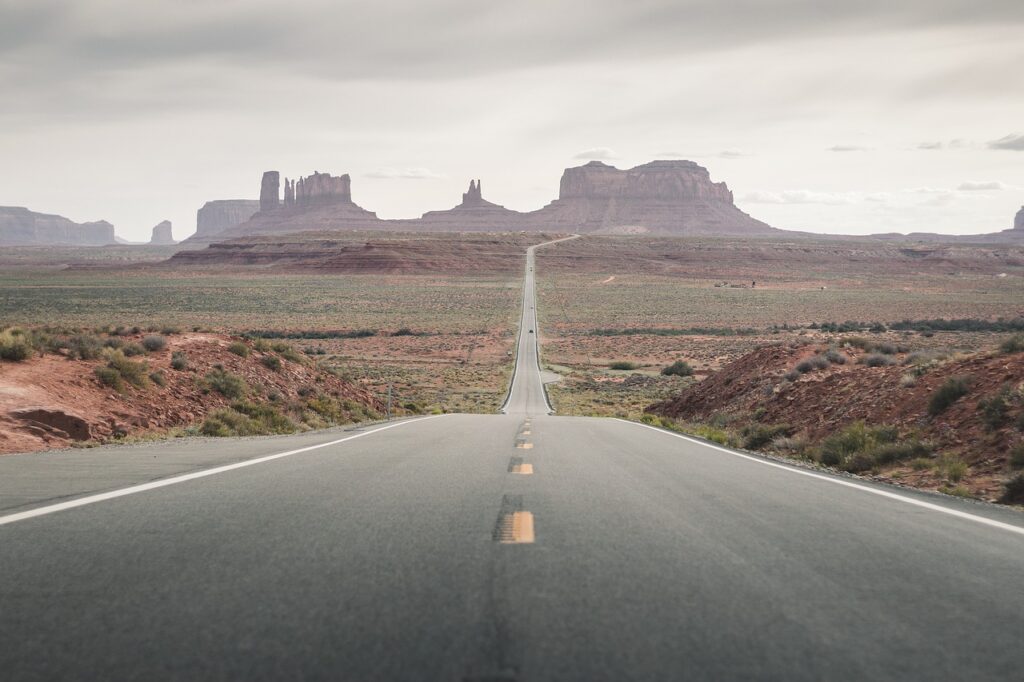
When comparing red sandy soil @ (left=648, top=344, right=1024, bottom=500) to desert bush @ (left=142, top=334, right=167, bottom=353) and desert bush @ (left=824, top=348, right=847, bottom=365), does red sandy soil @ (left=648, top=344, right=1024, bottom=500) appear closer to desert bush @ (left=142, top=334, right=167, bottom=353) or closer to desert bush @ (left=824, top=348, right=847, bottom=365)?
desert bush @ (left=824, top=348, right=847, bottom=365)

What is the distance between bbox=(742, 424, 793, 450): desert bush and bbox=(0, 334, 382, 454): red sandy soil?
39.7ft

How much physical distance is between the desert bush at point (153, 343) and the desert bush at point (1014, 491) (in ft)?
62.2

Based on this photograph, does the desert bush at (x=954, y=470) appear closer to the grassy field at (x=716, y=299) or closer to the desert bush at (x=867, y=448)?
the desert bush at (x=867, y=448)

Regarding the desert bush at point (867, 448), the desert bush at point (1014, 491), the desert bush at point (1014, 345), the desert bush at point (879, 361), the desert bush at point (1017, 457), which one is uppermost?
the desert bush at point (1014, 345)

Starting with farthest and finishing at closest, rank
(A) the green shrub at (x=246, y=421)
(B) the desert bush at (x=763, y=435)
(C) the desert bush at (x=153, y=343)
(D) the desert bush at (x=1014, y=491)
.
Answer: (C) the desert bush at (x=153, y=343) < (A) the green shrub at (x=246, y=421) < (B) the desert bush at (x=763, y=435) < (D) the desert bush at (x=1014, y=491)

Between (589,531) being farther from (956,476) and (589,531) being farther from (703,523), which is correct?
(956,476)

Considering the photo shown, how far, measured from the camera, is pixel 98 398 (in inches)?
620

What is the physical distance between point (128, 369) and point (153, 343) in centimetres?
364

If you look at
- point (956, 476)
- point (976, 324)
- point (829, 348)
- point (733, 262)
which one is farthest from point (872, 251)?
point (956, 476)

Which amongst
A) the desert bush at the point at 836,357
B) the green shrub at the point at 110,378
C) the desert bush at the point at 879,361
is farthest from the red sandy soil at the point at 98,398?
the desert bush at the point at 879,361

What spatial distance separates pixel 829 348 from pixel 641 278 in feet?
421

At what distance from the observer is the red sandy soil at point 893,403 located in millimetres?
11344

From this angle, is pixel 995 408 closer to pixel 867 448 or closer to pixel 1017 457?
pixel 867 448

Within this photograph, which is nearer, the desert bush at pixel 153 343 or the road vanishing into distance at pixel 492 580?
the road vanishing into distance at pixel 492 580
